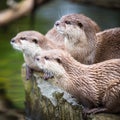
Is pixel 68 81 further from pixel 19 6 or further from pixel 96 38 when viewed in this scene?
pixel 19 6

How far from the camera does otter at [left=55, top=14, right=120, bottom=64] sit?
4.86 meters

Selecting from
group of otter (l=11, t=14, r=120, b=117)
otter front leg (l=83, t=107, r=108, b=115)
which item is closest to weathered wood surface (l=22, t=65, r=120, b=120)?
otter front leg (l=83, t=107, r=108, b=115)

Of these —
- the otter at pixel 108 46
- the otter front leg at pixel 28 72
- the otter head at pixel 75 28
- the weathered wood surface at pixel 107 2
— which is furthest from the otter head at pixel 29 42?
the weathered wood surface at pixel 107 2

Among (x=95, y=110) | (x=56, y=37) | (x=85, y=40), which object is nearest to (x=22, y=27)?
(x=56, y=37)

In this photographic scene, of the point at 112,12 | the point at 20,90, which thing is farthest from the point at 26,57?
the point at 112,12

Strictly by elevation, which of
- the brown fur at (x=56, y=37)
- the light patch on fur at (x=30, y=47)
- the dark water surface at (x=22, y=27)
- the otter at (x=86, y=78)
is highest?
the dark water surface at (x=22, y=27)

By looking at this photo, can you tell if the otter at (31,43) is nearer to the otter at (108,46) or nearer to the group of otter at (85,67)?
the group of otter at (85,67)

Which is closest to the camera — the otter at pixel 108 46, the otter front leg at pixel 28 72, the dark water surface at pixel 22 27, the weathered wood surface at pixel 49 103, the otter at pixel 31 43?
the weathered wood surface at pixel 49 103

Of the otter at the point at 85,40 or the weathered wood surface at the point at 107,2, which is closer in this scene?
the otter at the point at 85,40

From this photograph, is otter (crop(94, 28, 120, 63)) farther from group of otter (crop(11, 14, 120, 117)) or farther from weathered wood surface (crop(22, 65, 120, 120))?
weathered wood surface (crop(22, 65, 120, 120))

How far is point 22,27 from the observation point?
34.4 feet

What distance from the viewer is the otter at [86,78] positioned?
4.35 meters

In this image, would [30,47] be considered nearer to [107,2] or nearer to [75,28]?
[75,28]

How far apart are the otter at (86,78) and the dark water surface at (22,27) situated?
7.50 ft
